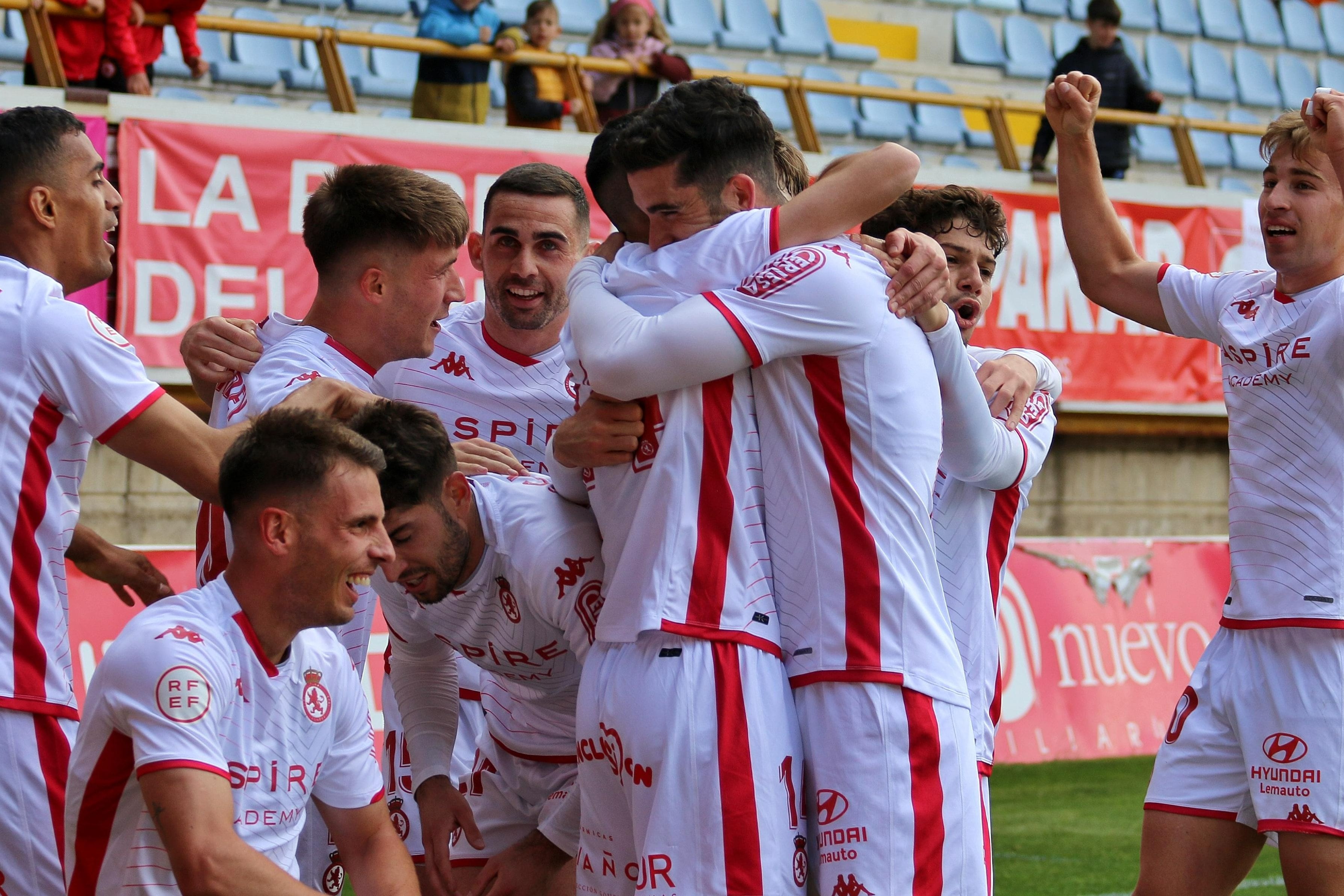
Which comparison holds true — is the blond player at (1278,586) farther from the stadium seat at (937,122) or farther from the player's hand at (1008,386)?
the stadium seat at (937,122)

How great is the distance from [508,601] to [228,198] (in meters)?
6.60

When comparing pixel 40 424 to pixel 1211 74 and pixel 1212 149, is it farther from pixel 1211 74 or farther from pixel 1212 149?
pixel 1211 74

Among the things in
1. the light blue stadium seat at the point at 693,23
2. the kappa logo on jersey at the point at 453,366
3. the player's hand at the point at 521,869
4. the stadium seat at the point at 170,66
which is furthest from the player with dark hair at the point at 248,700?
the light blue stadium seat at the point at 693,23

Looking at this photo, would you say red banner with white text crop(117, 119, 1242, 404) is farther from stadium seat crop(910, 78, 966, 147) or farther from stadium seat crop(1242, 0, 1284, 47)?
stadium seat crop(1242, 0, 1284, 47)

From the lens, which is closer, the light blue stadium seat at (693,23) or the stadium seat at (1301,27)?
the light blue stadium seat at (693,23)

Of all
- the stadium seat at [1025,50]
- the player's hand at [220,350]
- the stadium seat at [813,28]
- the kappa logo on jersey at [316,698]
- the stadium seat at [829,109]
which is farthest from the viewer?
the stadium seat at [1025,50]

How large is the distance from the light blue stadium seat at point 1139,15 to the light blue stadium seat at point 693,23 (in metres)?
5.54

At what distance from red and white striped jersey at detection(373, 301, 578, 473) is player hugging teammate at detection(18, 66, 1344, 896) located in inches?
0.4

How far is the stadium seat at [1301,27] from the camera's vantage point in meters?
19.0

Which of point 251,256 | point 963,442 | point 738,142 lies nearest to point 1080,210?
point 963,442

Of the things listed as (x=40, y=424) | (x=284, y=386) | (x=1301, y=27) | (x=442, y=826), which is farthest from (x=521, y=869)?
(x=1301, y=27)

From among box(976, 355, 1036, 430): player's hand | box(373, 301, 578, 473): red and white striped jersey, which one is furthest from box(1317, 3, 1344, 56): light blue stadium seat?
box(373, 301, 578, 473): red and white striped jersey

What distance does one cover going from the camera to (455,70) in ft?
34.4

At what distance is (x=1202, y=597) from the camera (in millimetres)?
10000
